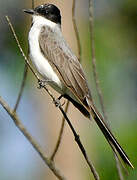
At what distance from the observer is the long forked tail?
4.38 m

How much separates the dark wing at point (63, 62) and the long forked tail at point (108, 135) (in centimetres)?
21

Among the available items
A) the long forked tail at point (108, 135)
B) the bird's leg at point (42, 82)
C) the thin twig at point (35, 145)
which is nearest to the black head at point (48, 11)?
the bird's leg at point (42, 82)

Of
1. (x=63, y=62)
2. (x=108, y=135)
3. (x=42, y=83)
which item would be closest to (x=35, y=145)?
(x=108, y=135)

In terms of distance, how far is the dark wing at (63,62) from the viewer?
5.12 meters

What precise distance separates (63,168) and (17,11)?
11.0 ft

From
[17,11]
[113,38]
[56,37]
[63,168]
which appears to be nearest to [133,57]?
[113,38]

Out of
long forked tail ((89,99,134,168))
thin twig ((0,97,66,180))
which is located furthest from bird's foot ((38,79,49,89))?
thin twig ((0,97,66,180))

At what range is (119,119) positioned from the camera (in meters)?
9.73

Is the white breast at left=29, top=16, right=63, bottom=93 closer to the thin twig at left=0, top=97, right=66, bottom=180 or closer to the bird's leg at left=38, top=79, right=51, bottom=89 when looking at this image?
the bird's leg at left=38, top=79, right=51, bottom=89

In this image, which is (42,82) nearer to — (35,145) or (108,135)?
(108,135)

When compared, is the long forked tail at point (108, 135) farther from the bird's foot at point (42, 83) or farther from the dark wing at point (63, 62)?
the bird's foot at point (42, 83)

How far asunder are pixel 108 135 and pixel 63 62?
91 centimetres

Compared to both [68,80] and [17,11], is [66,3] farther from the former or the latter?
[68,80]

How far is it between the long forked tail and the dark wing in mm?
215
